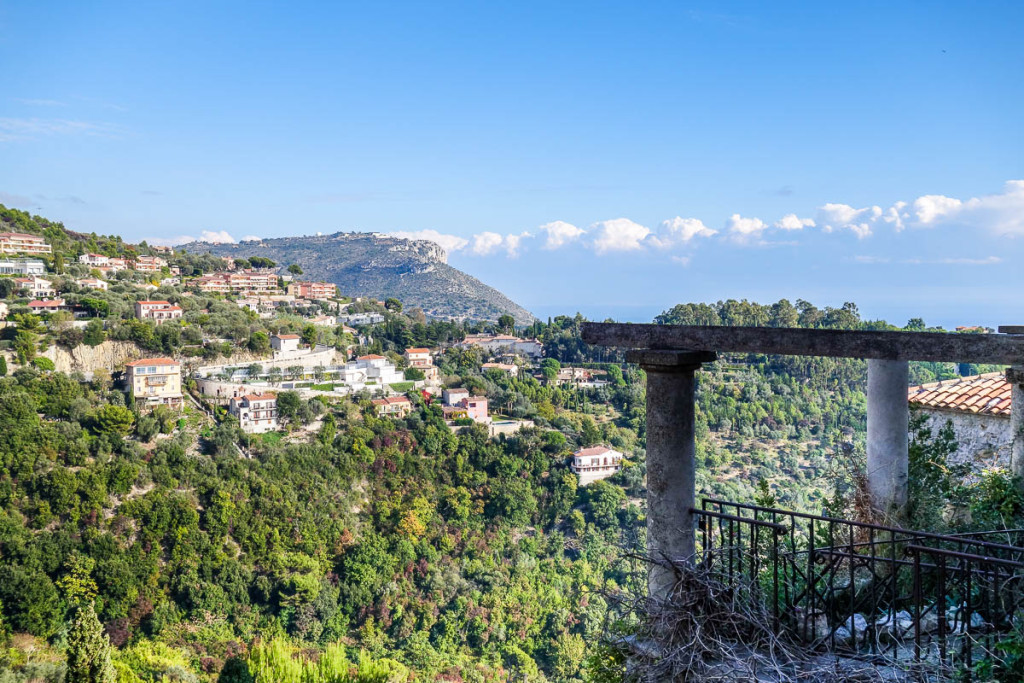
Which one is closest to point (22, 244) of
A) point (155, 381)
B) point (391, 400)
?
point (155, 381)

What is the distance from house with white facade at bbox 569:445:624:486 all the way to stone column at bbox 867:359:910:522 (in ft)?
120

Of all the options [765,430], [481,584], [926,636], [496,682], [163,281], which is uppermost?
[163,281]

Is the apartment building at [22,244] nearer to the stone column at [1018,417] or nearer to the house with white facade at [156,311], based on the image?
the house with white facade at [156,311]

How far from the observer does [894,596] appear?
253cm

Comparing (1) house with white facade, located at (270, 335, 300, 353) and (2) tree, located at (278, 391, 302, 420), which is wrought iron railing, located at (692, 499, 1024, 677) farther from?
(1) house with white facade, located at (270, 335, 300, 353)

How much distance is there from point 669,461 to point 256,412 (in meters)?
40.2

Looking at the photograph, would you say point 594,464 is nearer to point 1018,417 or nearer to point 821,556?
point 1018,417

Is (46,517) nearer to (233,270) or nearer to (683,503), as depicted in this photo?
(683,503)

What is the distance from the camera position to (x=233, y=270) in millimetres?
70312

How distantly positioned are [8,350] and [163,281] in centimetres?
1991

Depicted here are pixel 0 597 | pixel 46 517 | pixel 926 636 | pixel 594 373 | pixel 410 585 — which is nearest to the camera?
pixel 926 636

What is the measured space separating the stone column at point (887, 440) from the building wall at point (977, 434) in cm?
290

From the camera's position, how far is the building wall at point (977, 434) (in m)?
6.19

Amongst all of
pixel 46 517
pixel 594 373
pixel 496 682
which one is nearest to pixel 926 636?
pixel 496 682
